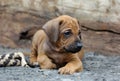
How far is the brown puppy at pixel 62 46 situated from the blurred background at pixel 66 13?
1.13m

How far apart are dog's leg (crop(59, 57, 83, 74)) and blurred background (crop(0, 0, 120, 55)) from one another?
128cm

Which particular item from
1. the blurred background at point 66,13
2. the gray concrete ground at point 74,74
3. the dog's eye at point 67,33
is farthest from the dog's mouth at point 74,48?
the blurred background at point 66,13

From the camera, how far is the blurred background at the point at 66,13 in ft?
20.0

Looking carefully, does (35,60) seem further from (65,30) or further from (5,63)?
(65,30)

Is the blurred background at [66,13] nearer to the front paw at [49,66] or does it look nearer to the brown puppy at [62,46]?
the brown puppy at [62,46]

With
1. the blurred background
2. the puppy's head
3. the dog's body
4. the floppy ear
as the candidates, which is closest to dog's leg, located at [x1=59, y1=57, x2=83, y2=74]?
the puppy's head

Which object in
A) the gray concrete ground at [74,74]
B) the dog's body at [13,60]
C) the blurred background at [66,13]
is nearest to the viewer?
the gray concrete ground at [74,74]

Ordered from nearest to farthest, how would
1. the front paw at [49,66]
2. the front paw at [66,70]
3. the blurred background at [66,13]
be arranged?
the front paw at [66,70] < the front paw at [49,66] < the blurred background at [66,13]

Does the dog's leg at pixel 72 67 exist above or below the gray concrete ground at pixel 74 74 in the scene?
above

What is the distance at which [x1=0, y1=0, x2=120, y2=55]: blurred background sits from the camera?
6109 millimetres

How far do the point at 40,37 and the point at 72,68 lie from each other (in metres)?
0.94

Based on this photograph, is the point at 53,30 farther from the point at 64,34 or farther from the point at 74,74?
the point at 74,74

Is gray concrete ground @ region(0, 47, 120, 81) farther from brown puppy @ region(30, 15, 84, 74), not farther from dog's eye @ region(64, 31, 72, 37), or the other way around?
dog's eye @ region(64, 31, 72, 37)

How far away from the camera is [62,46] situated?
4.91 m
